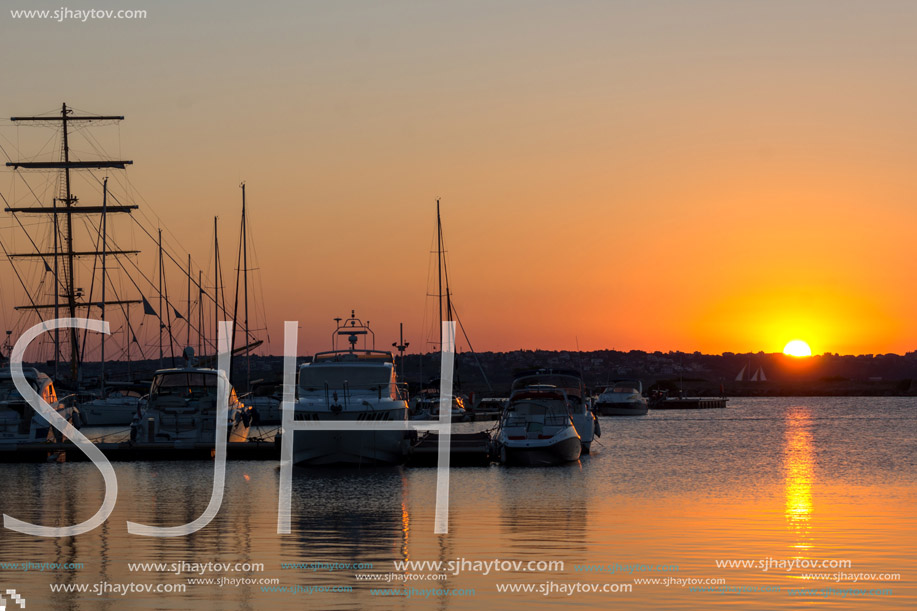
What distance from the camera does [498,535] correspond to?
77.5 ft

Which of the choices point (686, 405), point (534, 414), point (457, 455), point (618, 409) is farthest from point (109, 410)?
point (686, 405)

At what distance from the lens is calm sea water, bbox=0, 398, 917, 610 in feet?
56.2

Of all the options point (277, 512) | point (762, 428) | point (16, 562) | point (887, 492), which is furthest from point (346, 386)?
point (762, 428)

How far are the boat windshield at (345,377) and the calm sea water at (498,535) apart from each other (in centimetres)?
296

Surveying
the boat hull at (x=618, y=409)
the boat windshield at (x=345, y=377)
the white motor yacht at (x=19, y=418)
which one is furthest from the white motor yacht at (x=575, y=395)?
the boat hull at (x=618, y=409)

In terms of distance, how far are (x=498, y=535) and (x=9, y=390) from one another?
97.3ft

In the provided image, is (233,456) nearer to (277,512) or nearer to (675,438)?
(277,512)

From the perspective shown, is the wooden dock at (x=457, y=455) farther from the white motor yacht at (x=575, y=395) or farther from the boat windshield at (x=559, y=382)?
the boat windshield at (x=559, y=382)

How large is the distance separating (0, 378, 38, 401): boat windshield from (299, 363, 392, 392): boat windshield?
13029 millimetres

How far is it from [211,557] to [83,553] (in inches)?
98.4

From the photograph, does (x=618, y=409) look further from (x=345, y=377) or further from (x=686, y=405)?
(x=345, y=377)

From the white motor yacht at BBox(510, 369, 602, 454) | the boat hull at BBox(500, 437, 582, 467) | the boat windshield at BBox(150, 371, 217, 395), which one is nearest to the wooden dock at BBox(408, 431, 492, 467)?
the boat hull at BBox(500, 437, 582, 467)

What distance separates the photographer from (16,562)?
65.2ft

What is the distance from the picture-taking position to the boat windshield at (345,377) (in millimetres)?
39844
